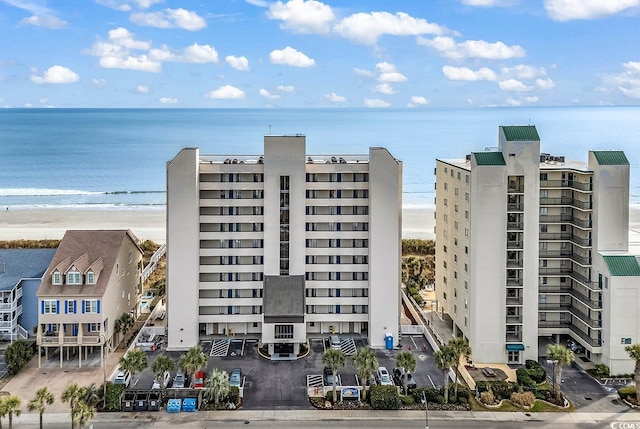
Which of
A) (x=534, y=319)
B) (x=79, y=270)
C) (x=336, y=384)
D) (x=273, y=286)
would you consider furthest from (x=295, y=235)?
(x=534, y=319)

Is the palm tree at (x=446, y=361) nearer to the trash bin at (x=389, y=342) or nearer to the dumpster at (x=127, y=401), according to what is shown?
the trash bin at (x=389, y=342)

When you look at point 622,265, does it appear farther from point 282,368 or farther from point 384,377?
point 282,368

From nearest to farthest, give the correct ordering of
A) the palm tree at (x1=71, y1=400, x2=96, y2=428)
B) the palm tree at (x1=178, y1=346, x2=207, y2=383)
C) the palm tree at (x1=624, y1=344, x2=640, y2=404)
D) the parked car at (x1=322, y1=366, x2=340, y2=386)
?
the palm tree at (x1=71, y1=400, x2=96, y2=428)
the palm tree at (x1=624, y1=344, x2=640, y2=404)
the palm tree at (x1=178, y1=346, x2=207, y2=383)
the parked car at (x1=322, y1=366, x2=340, y2=386)

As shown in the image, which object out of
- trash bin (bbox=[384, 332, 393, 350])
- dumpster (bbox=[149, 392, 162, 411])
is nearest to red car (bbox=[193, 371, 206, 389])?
dumpster (bbox=[149, 392, 162, 411])

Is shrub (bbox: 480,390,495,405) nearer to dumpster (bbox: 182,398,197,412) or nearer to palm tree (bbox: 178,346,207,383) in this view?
palm tree (bbox: 178,346,207,383)

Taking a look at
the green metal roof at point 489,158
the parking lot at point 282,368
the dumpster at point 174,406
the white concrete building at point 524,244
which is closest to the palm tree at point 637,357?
the white concrete building at point 524,244

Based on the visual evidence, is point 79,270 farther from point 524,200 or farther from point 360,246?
point 524,200
